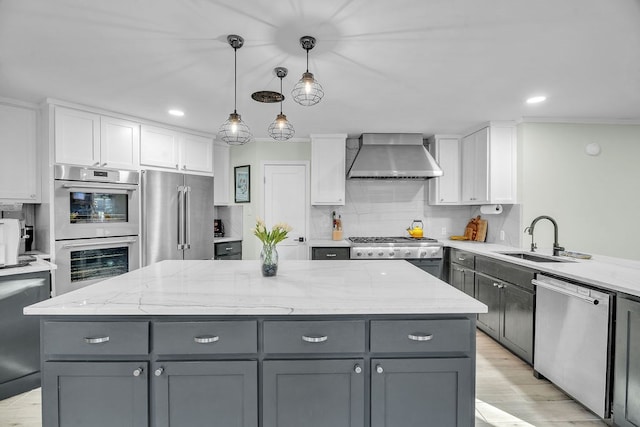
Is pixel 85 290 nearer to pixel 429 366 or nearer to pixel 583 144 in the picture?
pixel 429 366

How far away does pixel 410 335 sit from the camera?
4.79 feet

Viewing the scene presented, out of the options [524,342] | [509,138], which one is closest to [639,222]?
[509,138]

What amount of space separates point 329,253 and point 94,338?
9.53 ft

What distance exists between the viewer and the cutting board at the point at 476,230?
14.0ft

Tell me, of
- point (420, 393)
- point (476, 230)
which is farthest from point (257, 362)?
point (476, 230)

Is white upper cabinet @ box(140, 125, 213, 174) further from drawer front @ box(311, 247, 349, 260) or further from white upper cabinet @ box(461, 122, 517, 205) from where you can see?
white upper cabinet @ box(461, 122, 517, 205)

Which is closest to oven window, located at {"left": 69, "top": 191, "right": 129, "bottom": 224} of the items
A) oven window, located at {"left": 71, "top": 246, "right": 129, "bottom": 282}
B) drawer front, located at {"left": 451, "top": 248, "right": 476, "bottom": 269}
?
oven window, located at {"left": 71, "top": 246, "right": 129, "bottom": 282}

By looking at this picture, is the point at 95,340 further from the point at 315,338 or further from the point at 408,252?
the point at 408,252

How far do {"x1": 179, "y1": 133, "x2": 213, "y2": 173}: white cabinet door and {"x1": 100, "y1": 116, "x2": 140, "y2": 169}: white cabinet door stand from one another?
556 millimetres

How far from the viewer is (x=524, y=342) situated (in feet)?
8.96

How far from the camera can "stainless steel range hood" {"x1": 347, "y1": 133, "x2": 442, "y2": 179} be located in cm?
411

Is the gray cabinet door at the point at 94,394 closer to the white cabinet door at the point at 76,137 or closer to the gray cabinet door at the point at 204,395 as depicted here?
the gray cabinet door at the point at 204,395

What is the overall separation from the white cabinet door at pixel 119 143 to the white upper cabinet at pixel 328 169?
7.02 feet

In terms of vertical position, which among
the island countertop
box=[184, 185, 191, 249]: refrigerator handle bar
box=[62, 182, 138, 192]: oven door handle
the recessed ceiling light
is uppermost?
the recessed ceiling light
